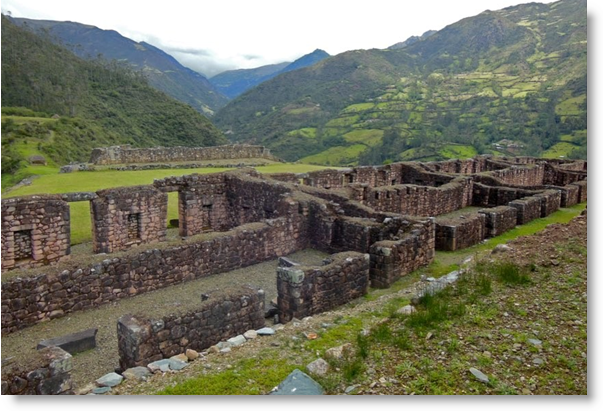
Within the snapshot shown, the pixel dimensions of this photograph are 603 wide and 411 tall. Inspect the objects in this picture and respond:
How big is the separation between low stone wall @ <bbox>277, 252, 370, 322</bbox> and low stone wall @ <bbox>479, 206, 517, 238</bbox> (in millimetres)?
8830

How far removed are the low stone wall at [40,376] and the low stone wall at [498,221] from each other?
15.6 meters

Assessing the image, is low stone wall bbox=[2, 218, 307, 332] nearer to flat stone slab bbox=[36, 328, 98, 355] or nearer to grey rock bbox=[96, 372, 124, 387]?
flat stone slab bbox=[36, 328, 98, 355]

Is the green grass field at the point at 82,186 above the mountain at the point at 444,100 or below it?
below

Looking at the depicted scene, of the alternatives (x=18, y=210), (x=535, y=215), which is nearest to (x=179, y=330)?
(x=18, y=210)

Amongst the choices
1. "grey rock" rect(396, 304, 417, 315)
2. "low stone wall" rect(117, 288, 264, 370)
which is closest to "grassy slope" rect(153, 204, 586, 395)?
"grey rock" rect(396, 304, 417, 315)

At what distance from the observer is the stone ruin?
10.1 metres

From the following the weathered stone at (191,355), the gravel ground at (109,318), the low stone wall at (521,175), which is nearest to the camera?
the weathered stone at (191,355)

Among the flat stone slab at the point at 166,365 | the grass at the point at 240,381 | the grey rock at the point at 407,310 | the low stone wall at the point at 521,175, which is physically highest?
the low stone wall at the point at 521,175

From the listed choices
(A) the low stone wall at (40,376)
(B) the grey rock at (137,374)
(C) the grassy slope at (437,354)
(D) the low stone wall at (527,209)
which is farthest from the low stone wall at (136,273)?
(D) the low stone wall at (527,209)

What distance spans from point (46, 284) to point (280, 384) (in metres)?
7.30

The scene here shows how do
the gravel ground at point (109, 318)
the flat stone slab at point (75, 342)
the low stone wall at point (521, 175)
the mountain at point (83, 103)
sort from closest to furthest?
the gravel ground at point (109, 318) < the flat stone slab at point (75, 342) < the low stone wall at point (521, 175) < the mountain at point (83, 103)

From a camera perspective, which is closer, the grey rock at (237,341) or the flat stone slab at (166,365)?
the flat stone slab at (166,365)

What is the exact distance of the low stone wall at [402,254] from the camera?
12.3 meters

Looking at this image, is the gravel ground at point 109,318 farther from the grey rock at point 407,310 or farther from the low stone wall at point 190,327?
the grey rock at point 407,310
